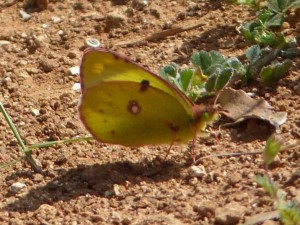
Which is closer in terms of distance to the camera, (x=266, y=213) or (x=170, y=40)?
(x=266, y=213)

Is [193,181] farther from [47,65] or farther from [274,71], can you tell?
[47,65]

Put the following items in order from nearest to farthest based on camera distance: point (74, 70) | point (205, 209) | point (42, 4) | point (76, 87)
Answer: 1. point (205, 209)
2. point (76, 87)
3. point (74, 70)
4. point (42, 4)

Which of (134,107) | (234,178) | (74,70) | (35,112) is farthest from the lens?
(74,70)

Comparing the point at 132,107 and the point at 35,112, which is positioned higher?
the point at 132,107

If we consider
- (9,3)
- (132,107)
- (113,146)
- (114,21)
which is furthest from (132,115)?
(9,3)

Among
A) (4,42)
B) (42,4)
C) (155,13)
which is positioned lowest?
(4,42)

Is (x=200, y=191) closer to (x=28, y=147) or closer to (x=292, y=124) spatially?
(x=292, y=124)

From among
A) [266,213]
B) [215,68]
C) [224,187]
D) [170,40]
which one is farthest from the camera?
[170,40]

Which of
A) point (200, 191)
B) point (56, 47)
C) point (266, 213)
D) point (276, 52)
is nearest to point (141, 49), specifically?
point (56, 47)
